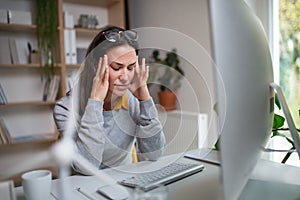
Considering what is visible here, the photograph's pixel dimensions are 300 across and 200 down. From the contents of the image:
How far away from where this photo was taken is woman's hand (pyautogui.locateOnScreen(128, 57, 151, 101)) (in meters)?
0.75

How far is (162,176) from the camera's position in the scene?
771 millimetres

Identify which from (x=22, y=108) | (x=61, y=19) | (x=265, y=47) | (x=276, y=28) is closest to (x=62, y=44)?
(x=61, y=19)

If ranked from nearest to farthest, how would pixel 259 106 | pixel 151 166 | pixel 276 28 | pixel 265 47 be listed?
pixel 259 106 → pixel 265 47 → pixel 151 166 → pixel 276 28

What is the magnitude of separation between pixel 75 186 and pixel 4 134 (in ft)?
5.55

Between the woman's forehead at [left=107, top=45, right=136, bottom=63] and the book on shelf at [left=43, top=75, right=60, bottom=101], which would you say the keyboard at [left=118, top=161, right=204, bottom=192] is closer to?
the woman's forehead at [left=107, top=45, right=136, bottom=63]

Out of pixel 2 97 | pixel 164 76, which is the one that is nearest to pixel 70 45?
pixel 2 97

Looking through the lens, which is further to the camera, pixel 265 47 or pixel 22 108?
pixel 22 108

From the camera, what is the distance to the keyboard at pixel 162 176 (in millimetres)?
712

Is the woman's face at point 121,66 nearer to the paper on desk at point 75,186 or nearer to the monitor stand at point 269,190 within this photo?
the paper on desk at point 75,186

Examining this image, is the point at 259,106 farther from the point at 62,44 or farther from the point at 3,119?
Answer: the point at 3,119

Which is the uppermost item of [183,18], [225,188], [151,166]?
[183,18]

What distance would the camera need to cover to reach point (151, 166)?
92cm

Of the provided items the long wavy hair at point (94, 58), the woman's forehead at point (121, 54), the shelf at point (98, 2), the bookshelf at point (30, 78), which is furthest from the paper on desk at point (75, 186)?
the shelf at point (98, 2)

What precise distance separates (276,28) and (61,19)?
5.36 feet
